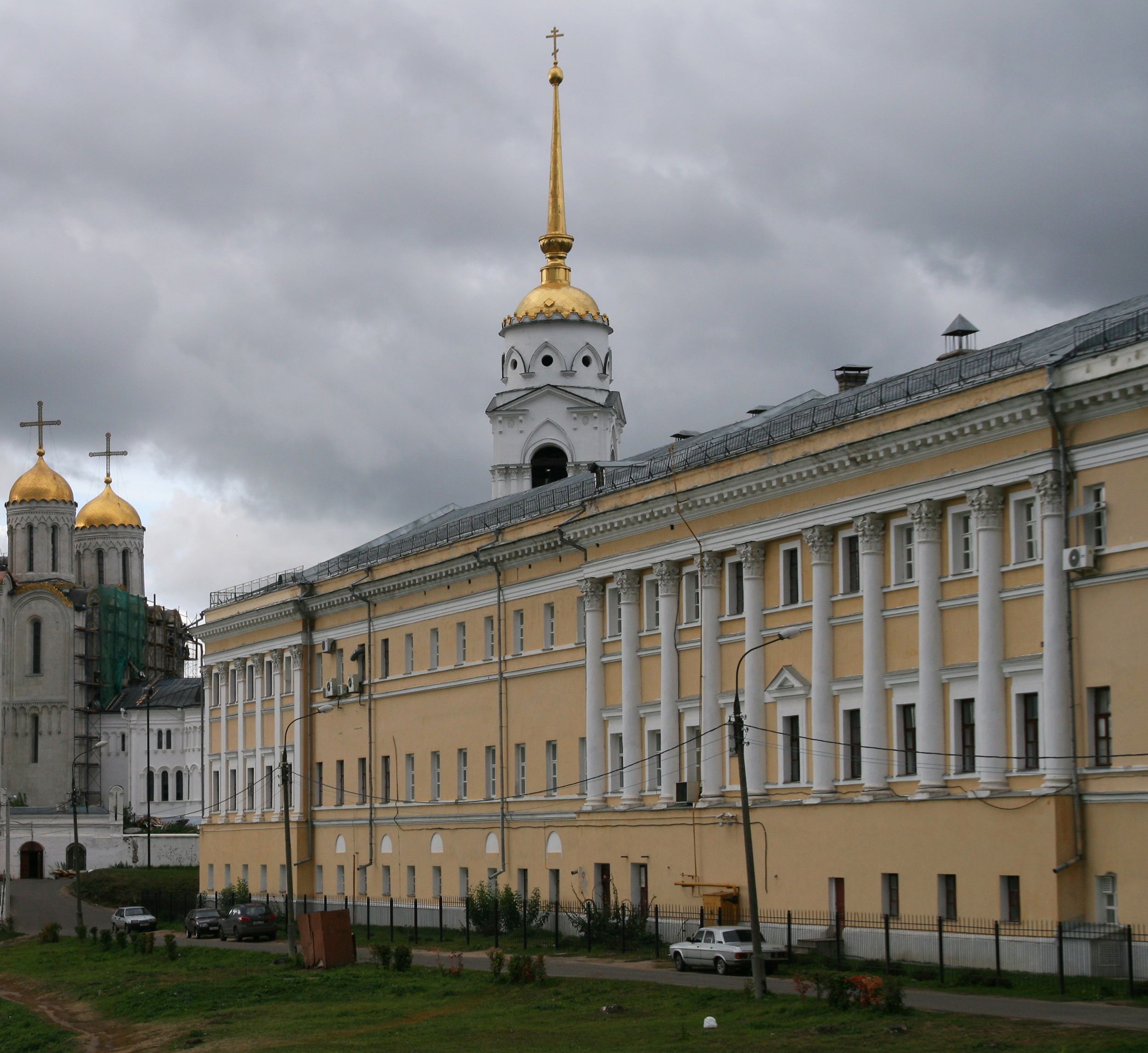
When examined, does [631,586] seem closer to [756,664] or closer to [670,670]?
[670,670]

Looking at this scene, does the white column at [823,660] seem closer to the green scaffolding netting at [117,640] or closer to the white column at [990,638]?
the white column at [990,638]

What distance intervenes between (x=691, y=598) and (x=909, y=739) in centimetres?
983

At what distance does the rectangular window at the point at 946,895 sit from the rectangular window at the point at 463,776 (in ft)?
81.9

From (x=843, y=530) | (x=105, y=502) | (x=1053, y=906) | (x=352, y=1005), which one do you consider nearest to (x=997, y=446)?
(x=843, y=530)

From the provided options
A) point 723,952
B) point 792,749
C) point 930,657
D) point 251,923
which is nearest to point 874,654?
point 930,657

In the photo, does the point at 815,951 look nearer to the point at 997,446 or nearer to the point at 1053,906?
the point at 1053,906

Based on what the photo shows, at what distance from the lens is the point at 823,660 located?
45750 mm

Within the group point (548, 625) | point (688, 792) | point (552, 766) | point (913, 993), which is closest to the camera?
point (913, 993)

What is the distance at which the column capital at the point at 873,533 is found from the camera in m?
44.1

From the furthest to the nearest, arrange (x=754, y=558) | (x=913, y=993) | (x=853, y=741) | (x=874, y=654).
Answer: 1. (x=754, y=558)
2. (x=853, y=741)
3. (x=874, y=654)
4. (x=913, y=993)

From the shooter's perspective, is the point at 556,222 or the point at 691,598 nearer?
the point at 691,598

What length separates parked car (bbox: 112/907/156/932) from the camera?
7394 cm

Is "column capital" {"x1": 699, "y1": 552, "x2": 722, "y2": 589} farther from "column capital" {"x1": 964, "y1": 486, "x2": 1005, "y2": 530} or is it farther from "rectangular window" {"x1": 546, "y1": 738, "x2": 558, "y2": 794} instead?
"column capital" {"x1": 964, "y1": 486, "x2": 1005, "y2": 530}

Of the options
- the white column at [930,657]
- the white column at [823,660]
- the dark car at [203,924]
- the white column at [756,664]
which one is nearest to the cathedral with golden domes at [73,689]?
the dark car at [203,924]
